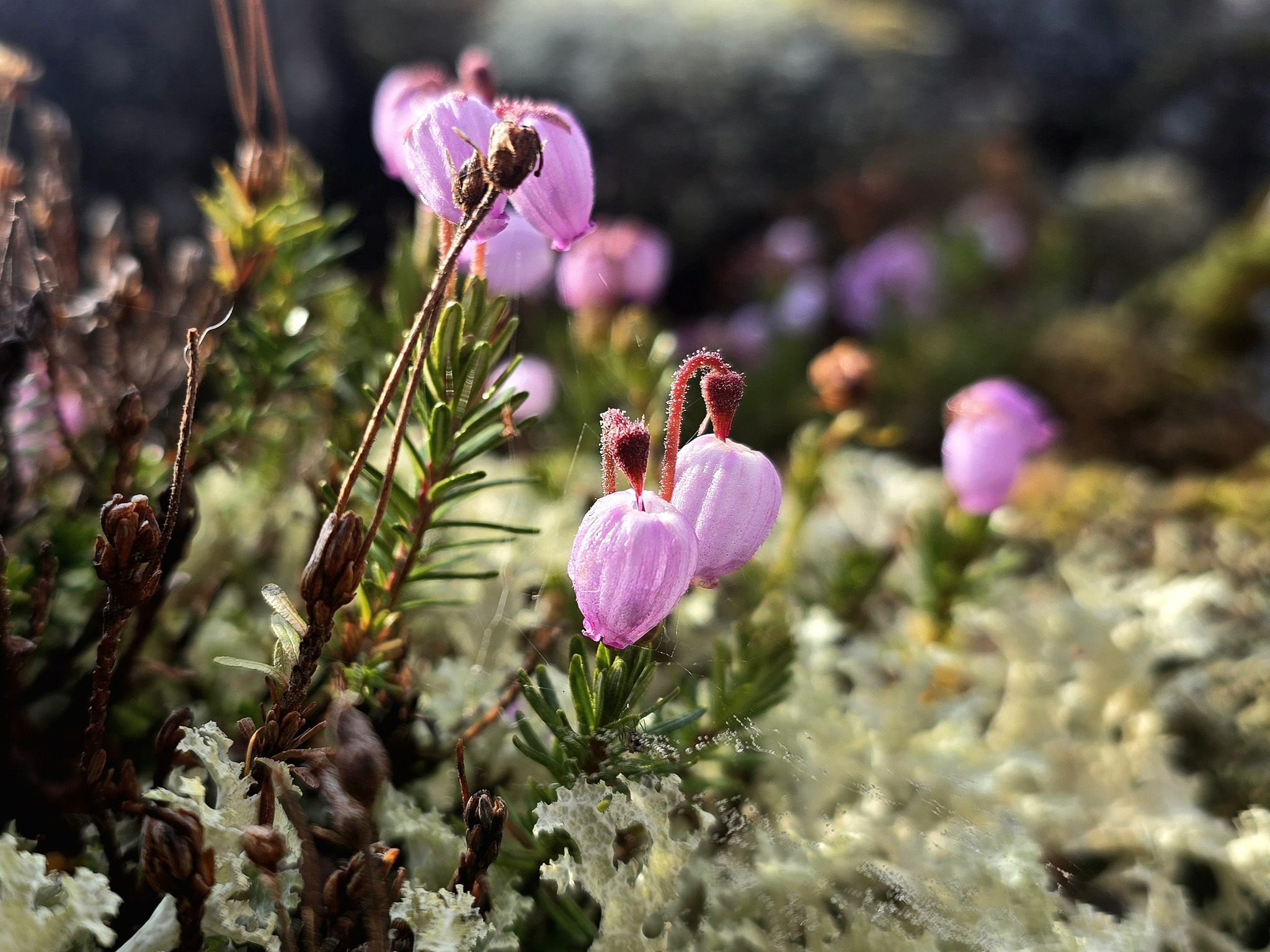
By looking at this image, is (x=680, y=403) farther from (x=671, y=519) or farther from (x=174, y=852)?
(x=174, y=852)

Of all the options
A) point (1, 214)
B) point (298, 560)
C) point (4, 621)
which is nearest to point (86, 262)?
point (1, 214)

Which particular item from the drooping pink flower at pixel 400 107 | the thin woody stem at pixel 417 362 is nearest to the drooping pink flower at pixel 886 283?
the drooping pink flower at pixel 400 107

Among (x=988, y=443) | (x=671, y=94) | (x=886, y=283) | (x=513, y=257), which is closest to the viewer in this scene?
(x=513, y=257)

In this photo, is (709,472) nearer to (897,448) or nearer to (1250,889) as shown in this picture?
(1250,889)

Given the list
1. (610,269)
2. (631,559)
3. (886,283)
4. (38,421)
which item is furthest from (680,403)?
(886,283)

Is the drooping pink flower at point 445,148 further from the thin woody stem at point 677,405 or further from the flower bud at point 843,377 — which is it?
the flower bud at point 843,377

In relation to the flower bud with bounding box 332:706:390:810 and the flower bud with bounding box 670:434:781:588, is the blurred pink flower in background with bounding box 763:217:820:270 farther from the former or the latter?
the flower bud with bounding box 332:706:390:810

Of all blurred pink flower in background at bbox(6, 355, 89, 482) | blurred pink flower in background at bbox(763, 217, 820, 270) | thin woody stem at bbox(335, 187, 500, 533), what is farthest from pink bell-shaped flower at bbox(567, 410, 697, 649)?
blurred pink flower in background at bbox(763, 217, 820, 270)
